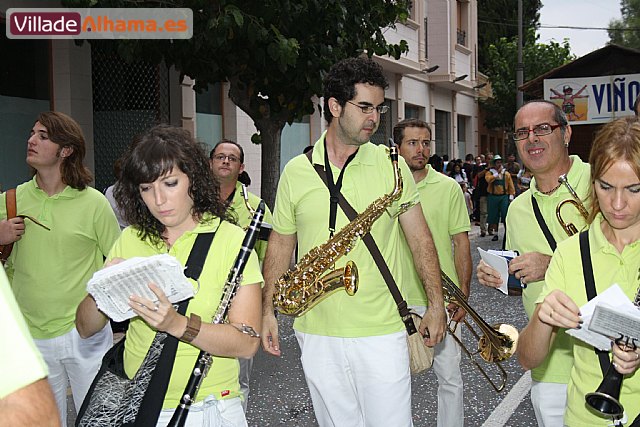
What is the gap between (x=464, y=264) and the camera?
5.07 meters

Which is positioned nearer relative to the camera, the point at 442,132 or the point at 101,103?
the point at 101,103

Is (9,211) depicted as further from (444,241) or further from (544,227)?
(544,227)

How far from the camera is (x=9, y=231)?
4016mm

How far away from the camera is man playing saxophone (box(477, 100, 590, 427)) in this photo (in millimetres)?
3453

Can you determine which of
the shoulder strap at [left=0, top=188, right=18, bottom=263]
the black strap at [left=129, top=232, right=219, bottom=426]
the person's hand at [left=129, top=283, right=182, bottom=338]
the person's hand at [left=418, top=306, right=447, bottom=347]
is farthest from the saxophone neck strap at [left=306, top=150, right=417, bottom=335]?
the shoulder strap at [left=0, top=188, right=18, bottom=263]

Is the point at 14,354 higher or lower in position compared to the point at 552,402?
higher

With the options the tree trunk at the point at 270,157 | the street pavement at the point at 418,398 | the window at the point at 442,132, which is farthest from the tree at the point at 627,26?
the street pavement at the point at 418,398

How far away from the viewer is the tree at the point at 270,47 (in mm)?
8492

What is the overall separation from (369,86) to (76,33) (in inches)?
262

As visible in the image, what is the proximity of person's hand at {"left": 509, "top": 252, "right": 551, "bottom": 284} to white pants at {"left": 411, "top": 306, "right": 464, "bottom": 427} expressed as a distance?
1.45 metres

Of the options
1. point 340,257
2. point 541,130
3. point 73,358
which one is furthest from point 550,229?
point 73,358

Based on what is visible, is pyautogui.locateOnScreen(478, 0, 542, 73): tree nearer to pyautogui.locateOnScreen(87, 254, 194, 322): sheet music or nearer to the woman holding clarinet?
the woman holding clarinet

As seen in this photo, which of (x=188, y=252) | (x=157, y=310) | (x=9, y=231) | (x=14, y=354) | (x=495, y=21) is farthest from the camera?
(x=495, y=21)

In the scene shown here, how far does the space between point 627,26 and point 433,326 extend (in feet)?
224
